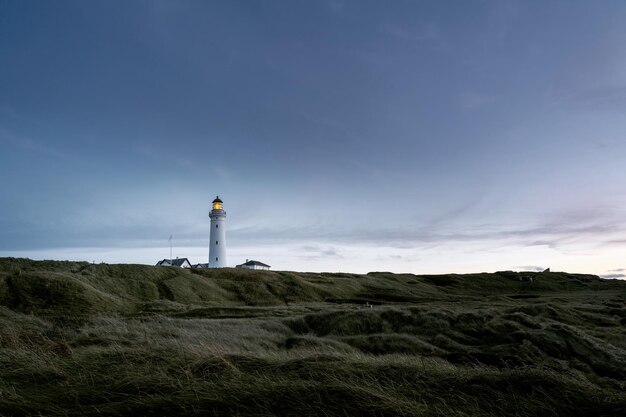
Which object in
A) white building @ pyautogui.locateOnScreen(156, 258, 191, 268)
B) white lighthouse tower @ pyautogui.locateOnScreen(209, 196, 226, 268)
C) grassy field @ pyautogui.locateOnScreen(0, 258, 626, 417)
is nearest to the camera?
grassy field @ pyautogui.locateOnScreen(0, 258, 626, 417)

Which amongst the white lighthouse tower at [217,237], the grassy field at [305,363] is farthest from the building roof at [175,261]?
the grassy field at [305,363]

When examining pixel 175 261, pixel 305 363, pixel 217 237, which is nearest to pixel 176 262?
pixel 175 261

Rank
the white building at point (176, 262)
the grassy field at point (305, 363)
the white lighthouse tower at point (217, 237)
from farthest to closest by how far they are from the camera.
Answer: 1. the white building at point (176, 262)
2. the white lighthouse tower at point (217, 237)
3. the grassy field at point (305, 363)

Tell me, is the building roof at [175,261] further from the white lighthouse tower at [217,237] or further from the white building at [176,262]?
the white lighthouse tower at [217,237]

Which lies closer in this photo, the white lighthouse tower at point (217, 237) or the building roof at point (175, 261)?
the white lighthouse tower at point (217, 237)

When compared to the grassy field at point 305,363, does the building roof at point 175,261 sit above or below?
above

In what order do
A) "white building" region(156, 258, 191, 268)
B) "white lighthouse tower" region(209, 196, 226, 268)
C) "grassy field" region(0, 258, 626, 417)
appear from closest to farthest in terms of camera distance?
"grassy field" region(0, 258, 626, 417)
"white lighthouse tower" region(209, 196, 226, 268)
"white building" region(156, 258, 191, 268)

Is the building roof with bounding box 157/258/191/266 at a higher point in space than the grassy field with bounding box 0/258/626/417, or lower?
higher

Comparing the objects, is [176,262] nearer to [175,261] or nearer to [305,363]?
[175,261]

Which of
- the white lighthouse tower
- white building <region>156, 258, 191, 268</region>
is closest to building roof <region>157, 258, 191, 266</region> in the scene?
white building <region>156, 258, 191, 268</region>

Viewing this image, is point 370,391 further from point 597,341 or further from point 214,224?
point 214,224

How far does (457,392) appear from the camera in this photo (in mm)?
6883

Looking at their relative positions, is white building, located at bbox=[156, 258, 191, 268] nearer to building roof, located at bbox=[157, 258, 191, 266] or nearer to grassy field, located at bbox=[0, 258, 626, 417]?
building roof, located at bbox=[157, 258, 191, 266]

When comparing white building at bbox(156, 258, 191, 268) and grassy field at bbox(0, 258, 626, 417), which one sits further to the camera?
white building at bbox(156, 258, 191, 268)
